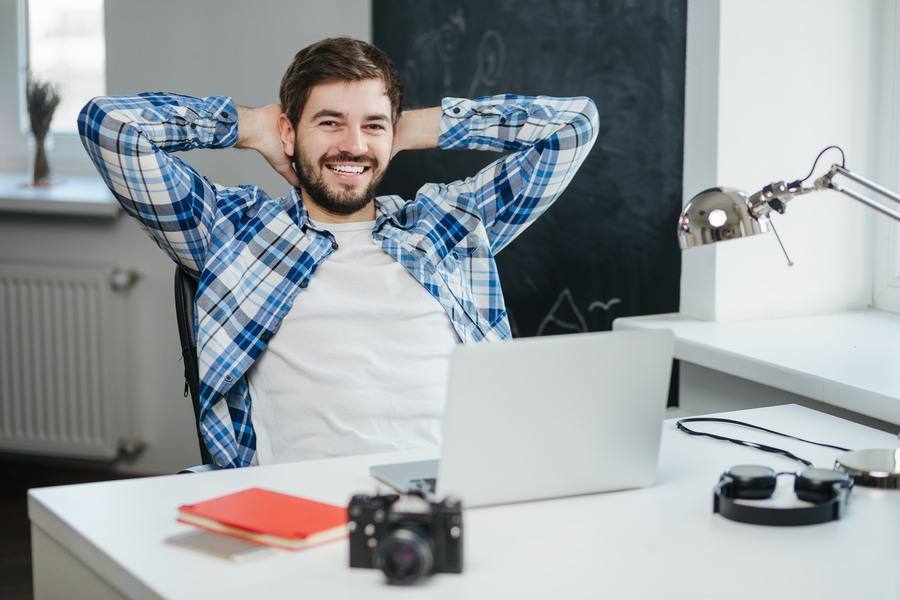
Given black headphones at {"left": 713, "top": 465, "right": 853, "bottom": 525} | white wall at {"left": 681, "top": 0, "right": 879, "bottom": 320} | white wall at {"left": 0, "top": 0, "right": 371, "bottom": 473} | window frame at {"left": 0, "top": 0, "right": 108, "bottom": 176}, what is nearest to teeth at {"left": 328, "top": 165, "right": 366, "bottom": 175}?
white wall at {"left": 681, "top": 0, "right": 879, "bottom": 320}

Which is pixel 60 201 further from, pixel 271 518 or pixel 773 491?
pixel 773 491

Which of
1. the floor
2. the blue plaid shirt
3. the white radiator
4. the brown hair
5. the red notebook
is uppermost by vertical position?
the brown hair

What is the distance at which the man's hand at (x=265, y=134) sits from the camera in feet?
6.68

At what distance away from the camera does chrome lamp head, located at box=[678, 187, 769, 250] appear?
1442mm

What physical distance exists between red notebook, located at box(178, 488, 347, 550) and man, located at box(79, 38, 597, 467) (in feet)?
1.71

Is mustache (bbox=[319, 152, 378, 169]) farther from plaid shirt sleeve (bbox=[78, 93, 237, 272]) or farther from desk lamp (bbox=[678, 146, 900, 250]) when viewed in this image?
desk lamp (bbox=[678, 146, 900, 250])

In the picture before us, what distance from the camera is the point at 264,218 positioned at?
194 cm

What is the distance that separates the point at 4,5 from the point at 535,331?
230 cm

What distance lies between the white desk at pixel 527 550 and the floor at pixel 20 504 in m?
1.68

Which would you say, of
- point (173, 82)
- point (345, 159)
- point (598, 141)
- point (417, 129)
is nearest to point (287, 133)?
point (345, 159)

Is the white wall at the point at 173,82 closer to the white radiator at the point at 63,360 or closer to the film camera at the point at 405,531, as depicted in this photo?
the white radiator at the point at 63,360

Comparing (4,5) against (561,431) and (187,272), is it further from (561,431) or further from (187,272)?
(561,431)

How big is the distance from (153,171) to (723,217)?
0.96 meters

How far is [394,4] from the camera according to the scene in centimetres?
319
